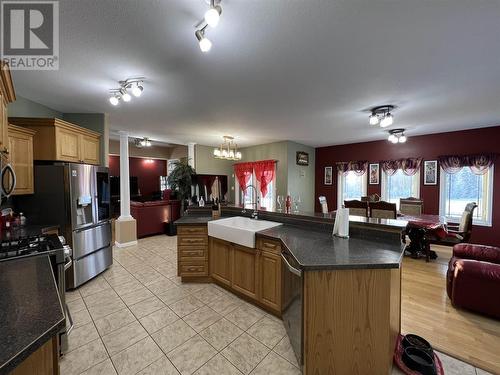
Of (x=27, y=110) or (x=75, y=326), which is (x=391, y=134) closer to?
(x=75, y=326)

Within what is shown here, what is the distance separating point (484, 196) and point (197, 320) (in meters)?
6.16

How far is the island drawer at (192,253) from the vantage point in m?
2.95

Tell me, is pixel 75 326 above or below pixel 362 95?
below

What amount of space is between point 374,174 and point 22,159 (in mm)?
7074

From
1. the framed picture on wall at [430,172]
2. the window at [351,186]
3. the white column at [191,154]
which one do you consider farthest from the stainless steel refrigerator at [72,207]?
the framed picture on wall at [430,172]

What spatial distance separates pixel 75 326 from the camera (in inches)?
82.3

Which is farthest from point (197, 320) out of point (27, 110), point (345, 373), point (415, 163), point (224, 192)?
point (415, 163)

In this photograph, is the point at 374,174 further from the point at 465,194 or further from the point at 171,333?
the point at 171,333

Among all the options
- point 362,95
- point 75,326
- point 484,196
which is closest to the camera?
point 75,326

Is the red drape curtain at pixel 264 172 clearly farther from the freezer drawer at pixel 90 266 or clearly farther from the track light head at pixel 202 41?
the track light head at pixel 202 41

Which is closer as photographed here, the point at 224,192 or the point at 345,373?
the point at 345,373

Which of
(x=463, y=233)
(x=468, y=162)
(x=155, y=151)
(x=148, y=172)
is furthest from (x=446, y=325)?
(x=148, y=172)

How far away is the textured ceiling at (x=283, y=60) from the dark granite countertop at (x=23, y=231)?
1.70 meters

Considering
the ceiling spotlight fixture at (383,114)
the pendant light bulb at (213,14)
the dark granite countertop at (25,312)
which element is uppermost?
the ceiling spotlight fixture at (383,114)
